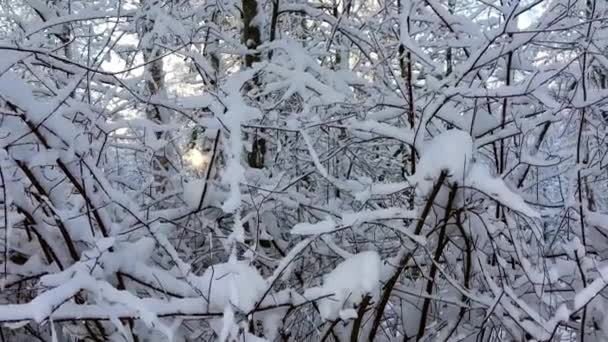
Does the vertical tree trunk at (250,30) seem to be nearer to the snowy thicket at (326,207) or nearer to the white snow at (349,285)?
the snowy thicket at (326,207)

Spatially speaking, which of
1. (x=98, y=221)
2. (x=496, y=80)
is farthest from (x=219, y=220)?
(x=496, y=80)

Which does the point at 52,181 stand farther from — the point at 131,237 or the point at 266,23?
the point at 266,23

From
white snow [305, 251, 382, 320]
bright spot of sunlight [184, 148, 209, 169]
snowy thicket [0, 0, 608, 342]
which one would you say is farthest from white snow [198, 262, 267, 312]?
bright spot of sunlight [184, 148, 209, 169]

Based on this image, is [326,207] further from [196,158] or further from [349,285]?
[196,158]

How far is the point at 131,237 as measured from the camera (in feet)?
7.02

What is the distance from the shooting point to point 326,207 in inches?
98.7

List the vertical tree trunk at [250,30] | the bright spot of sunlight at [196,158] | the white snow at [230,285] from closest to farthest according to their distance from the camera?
the white snow at [230,285] → the vertical tree trunk at [250,30] → the bright spot of sunlight at [196,158]

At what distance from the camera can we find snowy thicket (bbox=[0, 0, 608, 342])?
1669mm

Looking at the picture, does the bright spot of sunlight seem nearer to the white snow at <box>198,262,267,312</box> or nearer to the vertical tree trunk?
the vertical tree trunk

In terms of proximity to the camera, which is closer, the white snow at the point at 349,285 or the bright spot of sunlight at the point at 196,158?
the white snow at the point at 349,285

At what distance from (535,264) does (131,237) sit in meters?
1.41

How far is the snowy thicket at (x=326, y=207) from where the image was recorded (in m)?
1.67

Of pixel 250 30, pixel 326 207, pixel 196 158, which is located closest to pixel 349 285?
pixel 326 207

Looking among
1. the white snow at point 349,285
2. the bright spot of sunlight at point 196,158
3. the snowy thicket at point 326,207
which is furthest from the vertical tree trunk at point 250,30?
the white snow at point 349,285
